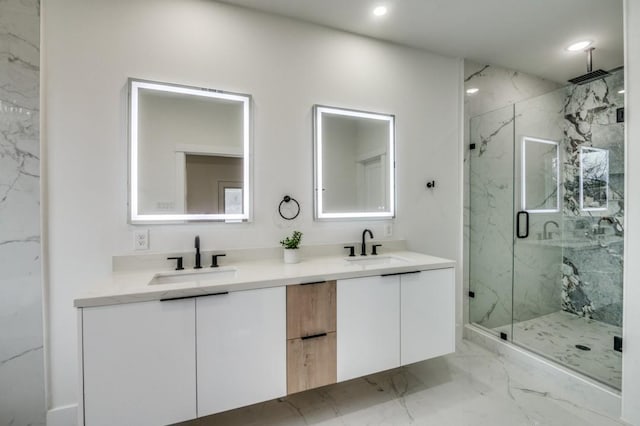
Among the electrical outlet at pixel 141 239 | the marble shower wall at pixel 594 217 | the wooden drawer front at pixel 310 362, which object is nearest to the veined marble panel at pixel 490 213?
the marble shower wall at pixel 594 217

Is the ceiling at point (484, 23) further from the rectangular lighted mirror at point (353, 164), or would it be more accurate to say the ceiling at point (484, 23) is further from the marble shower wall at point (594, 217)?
the rectangular lighted mirror at point (353, 164)

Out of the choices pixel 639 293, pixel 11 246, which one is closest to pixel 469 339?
pixel 639 293

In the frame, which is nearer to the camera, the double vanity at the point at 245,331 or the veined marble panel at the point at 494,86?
the double vanity at the point at 245,331

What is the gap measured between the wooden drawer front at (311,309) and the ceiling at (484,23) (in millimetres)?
1822

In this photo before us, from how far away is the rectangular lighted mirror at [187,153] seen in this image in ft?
5.72

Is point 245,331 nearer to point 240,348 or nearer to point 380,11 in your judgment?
point 240,348

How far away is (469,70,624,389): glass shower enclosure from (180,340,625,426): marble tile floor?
59 cm

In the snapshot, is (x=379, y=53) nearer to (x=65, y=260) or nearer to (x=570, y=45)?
(x=570, y=45)

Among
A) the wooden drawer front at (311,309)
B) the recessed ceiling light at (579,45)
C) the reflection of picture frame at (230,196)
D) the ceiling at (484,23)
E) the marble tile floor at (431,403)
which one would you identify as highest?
the recessed ceiling light at (579,45)

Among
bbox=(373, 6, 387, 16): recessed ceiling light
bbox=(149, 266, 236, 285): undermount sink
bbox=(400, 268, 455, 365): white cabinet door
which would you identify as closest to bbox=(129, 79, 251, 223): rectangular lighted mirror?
bbox=(149, 266, 236, 285): undermount sink

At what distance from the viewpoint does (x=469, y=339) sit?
2682 mm

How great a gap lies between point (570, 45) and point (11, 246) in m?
4.13

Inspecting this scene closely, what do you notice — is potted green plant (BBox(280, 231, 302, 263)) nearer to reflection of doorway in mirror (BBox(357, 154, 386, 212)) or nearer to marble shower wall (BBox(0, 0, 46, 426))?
reflection of doorway in mirror (BBox(357, 154, 386, 212))

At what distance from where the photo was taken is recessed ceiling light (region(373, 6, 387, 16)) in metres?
1.98
